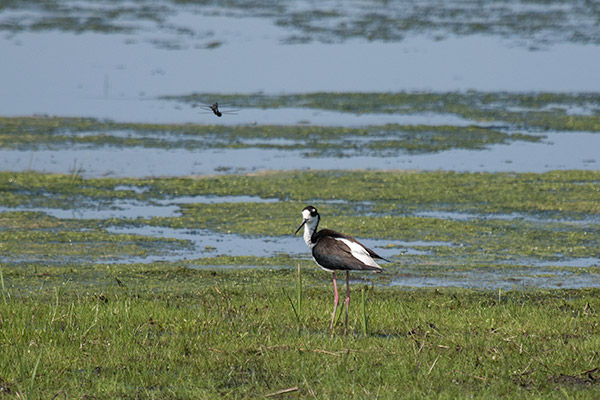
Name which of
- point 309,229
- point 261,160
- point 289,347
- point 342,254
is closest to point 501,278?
point 309,229

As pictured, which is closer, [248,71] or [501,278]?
[501,278]

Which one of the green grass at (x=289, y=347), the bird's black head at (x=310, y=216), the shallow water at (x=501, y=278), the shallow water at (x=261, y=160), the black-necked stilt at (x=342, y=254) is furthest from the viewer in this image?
the shallow water at (x=261, y=160)

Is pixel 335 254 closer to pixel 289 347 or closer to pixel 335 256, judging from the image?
pixel 335 256

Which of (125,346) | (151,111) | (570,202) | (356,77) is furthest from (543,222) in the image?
(356,77)

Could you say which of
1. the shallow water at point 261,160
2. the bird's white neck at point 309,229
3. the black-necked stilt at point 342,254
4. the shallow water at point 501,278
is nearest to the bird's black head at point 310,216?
the bird's white neck at point 309,229

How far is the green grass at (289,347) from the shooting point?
6.82m

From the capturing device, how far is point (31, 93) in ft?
91.0

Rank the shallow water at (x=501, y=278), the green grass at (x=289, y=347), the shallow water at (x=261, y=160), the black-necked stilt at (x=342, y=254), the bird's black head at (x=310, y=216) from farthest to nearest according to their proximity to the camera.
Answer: the shallow water at (x=261, y=160) < the shallow water at (x=501, y=278) < the bird's black head at (x=310, y=216) < the black-necked stilt at (x=342, y=254) < the green grass at (x=289, y=347)

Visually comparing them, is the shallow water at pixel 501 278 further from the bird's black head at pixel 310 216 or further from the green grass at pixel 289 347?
the bird's black head at pixel 310 216

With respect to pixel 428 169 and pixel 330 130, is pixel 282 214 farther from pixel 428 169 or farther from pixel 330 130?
pixel 330 130

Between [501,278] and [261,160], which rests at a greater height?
[501,278]

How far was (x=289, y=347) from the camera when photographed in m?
7.75

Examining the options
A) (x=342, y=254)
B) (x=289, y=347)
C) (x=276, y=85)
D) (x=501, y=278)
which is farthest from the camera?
(x=276, y=85)

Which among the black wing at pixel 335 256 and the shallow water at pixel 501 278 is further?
the shallow water at pixel 501 278
